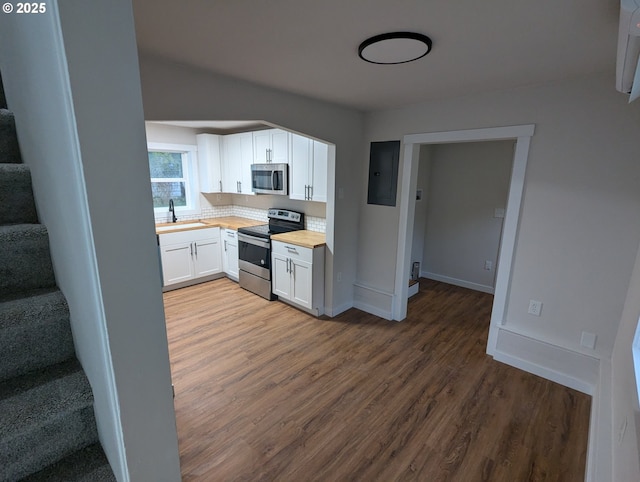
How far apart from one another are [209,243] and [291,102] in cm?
265

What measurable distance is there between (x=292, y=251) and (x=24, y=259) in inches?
105

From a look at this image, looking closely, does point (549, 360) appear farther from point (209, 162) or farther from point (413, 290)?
point (209, 162)

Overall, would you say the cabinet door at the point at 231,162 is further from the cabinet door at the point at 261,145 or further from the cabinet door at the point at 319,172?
the cabinet door at the point at 319,172

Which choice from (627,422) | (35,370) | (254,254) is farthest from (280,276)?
(627,422)

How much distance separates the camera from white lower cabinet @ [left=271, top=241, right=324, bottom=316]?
11.5ft

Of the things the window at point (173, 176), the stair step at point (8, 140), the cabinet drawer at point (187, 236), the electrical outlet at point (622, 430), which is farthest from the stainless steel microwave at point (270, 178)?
the electrical outlet at point (622, 430)

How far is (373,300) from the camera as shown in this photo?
3750 millimetres

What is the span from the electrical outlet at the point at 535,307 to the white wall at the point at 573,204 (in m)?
0.04

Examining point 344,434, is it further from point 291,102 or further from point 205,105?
point 291,102

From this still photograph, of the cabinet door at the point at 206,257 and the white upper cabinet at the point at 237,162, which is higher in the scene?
the white upper cabinet at the point at 237,162

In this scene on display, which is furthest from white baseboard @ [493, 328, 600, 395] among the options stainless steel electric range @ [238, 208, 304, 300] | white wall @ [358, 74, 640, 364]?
stainless steel electric range @ [238, 208, 304, 300]

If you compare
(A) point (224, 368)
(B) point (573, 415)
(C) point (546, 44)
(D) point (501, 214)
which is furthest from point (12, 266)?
(D) point (501, 214)

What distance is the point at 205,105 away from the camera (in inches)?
85.8

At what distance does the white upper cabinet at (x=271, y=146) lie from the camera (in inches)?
154
